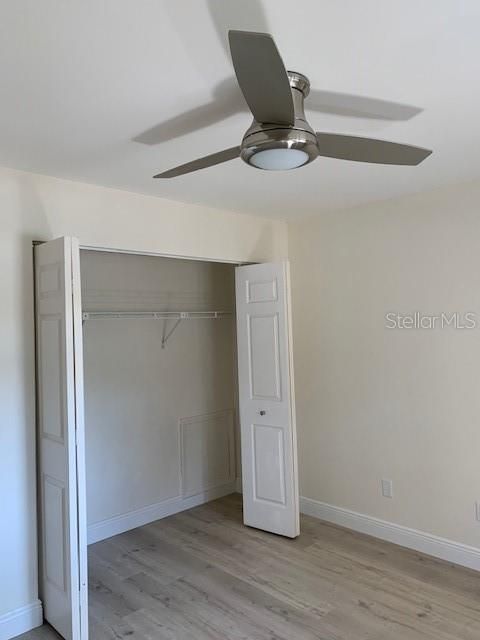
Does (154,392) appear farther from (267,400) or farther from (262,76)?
(262,76)

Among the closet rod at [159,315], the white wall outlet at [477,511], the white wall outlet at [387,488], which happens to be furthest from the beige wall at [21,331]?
the white wall outlet at [477,511]

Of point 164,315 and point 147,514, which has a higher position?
point 164,315

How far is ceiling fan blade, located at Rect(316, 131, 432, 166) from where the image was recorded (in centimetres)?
173

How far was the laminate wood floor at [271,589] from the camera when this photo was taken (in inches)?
102

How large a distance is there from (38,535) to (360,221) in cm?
304

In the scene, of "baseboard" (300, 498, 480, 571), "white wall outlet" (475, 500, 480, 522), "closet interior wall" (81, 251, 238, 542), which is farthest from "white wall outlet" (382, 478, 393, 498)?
"closet interior wall" (81, 251, 238, 542)

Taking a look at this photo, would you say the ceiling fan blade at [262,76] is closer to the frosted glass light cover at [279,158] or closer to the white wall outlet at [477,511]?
the frosted glass light cover at [279,158]

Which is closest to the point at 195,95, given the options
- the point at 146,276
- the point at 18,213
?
the point at 18,213

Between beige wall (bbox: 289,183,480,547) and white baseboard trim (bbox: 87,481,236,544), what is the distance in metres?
0.92

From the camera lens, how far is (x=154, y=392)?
4.18 metres

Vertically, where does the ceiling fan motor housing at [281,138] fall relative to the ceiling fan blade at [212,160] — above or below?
below

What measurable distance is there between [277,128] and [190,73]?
436mm

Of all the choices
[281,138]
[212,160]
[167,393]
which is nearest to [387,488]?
[167,393]

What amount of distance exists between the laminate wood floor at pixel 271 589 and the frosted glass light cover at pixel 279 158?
232 cm
